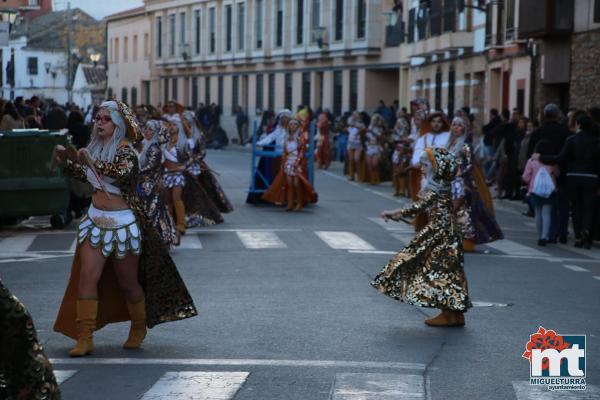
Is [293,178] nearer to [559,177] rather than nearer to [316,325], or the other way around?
[559,177]

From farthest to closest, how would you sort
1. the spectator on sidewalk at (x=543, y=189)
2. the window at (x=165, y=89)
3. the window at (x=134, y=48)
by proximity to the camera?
1. the window at (x=134, y=48)
2. the window at (x=165, y=89)
3. the spectator on sidewalk at (x=543, y=189)

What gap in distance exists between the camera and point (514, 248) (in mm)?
17875

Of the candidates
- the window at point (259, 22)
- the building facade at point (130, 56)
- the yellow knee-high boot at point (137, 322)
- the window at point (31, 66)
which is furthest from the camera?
the window at point (31, 66)

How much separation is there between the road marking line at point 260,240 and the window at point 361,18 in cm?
4086

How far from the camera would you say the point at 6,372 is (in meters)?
4.89

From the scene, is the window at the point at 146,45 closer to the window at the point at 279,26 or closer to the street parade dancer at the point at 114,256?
the window at the point at 279,26

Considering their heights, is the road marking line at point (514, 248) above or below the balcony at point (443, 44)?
below

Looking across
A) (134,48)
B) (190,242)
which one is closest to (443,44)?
(190,242)

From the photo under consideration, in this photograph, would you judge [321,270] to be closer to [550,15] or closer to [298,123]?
[298,123]

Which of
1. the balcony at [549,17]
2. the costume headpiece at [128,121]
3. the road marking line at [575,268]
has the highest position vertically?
the balcony at [549,17]

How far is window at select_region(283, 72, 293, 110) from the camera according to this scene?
2613 inches

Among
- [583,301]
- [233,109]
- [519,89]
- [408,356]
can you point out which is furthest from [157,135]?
[233,109]

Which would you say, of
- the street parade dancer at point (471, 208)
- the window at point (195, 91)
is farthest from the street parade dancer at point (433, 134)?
the window at point (195, 91)

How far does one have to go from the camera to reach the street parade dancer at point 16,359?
4.87 metres
